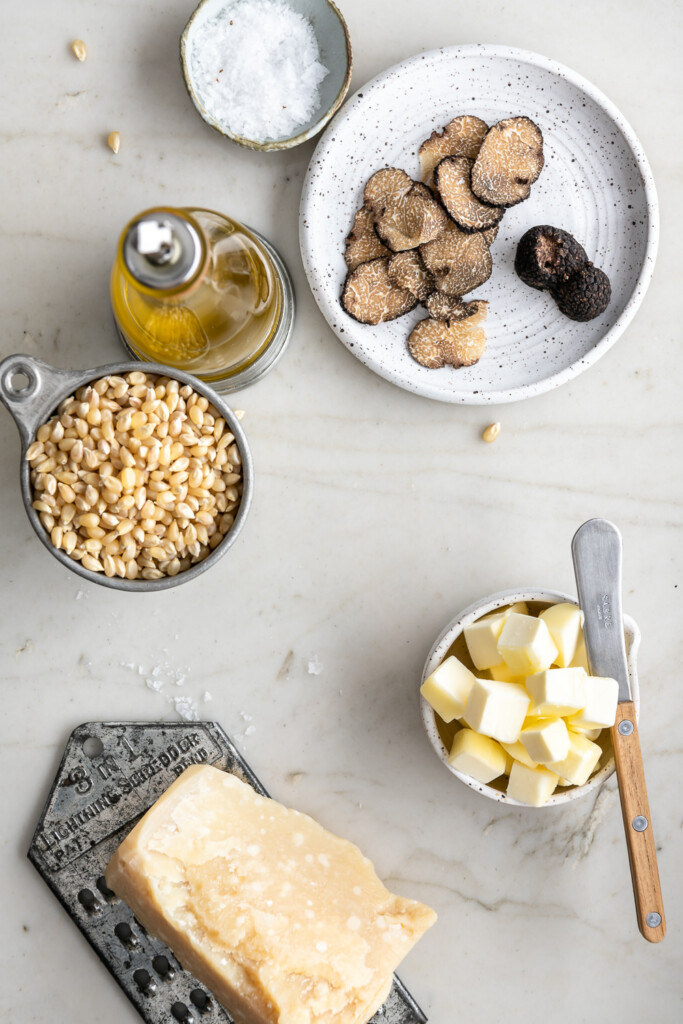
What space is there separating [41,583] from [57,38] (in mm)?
699

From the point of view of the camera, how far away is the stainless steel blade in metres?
0.90

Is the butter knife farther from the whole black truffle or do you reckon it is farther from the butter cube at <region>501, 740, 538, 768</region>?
the whole black truffle

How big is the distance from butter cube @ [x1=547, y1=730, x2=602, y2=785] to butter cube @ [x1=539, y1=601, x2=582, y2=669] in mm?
84

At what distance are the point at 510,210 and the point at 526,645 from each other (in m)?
0.54

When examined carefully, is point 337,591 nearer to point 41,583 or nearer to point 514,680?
point 514,680

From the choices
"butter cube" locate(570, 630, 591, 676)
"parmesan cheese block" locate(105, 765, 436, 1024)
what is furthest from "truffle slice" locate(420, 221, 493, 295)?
"parmesan cheese block" locate(105, 765, 436, 1024)

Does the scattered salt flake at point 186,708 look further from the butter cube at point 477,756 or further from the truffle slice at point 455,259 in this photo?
the truffle slice at point 455,259

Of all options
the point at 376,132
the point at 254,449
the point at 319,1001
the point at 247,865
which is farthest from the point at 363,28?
the point at 319,1001

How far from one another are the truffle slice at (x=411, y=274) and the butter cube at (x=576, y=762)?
0.55m

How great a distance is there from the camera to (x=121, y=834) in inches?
39.7

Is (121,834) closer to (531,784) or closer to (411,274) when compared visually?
(531,784)

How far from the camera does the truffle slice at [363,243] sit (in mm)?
986

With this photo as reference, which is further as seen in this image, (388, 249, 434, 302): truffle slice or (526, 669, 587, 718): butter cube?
(388, 249, 434, 302): truffle slice

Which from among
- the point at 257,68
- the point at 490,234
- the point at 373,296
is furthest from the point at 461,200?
the point at 257,68
